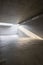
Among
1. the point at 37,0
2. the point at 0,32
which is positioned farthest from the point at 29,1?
the point at 0,32

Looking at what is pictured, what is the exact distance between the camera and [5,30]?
43.0 ft

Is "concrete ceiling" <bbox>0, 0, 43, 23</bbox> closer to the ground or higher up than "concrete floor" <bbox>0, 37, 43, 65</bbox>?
higher up

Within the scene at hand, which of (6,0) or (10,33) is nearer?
(6,0)

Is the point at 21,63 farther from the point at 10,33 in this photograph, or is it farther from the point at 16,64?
the point at 10,33

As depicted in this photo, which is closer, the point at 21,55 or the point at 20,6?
the point at 21,55

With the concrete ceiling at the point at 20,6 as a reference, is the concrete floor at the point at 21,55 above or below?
below

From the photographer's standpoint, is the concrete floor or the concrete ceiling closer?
the concrete floor

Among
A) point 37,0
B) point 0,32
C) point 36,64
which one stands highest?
point 0,32

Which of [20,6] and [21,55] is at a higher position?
[20,6]

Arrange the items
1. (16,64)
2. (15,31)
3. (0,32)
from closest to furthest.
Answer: (16,64) → (0,32) → (15,31)

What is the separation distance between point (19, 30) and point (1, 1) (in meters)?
9.74

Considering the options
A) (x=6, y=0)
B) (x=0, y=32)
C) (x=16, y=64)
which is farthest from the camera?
(x=0, y=32)

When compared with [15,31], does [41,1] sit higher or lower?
lower

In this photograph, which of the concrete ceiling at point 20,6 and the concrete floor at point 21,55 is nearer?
the concrete floor at point 21,55
